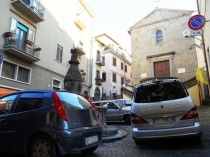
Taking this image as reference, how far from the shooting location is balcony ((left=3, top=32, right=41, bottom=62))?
14062mm

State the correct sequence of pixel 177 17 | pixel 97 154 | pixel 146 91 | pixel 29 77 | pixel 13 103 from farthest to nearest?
pixel 177 17, pixel 29 77, pixel 146 91, pixel 97 154, pixel 13 103

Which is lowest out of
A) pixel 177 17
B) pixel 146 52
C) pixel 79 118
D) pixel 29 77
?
pixel 79 118

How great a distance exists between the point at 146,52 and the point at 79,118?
73.9 feet

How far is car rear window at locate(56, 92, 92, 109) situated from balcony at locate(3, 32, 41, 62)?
11.1 meters

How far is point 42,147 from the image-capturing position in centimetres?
397

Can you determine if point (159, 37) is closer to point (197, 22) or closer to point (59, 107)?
point (197, 22)

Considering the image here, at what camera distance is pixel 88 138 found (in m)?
4.32

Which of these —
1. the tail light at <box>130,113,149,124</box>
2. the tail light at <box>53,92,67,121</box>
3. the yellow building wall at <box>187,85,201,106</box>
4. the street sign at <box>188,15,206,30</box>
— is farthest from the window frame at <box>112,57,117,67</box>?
the tail light at <box>53,92,67,121</box>

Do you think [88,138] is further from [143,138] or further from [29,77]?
[29,77]

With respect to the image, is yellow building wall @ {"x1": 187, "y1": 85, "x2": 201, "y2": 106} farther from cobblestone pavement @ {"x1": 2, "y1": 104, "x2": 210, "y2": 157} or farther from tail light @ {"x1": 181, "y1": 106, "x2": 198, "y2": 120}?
tail light @ {"x1": 181, "y1": 106, "x2": 198, "y2": 120}

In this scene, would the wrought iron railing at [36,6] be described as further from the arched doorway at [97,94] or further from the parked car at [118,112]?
the arched doorway at [97,94]

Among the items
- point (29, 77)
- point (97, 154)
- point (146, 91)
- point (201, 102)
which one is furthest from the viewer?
point (201, 102)

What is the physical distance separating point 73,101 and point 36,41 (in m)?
14.3

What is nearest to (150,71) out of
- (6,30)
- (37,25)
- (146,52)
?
(146,52)
